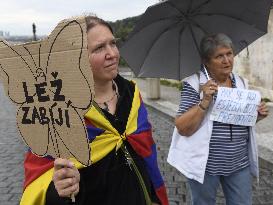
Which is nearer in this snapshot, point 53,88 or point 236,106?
point 53,88

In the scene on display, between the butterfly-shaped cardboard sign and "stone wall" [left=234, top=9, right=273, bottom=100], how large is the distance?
10.7m

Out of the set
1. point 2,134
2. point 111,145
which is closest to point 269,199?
point 111,145

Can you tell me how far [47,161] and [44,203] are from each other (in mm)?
209

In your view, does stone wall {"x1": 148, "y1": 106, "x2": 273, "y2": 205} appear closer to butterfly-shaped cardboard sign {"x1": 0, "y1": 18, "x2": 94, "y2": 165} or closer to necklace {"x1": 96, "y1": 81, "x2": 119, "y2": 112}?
necklace {"x1": 96, "y1": 81, "x2": 119, "y2": 112}

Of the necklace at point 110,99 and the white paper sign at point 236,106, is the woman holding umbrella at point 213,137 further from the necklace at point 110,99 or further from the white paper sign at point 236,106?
the necklace at point 110,99

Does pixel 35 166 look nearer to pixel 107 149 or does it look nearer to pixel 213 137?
pixel 107 149

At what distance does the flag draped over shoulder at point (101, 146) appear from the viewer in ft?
7.89

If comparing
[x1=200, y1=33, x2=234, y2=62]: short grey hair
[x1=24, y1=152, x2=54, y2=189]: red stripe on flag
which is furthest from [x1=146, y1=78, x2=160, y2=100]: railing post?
[x1=24, y1=152, x2=54, y2=189]: red stripe on flag

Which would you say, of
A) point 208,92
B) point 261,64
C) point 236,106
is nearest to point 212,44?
point 208,92

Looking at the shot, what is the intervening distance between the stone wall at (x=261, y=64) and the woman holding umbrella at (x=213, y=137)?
9.13m

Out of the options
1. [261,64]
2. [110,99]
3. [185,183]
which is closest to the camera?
[110,99]

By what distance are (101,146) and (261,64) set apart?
A: 10.9m

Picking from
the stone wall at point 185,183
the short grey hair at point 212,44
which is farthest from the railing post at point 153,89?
the short grey hair at point 212,44

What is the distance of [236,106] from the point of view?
3.43m
